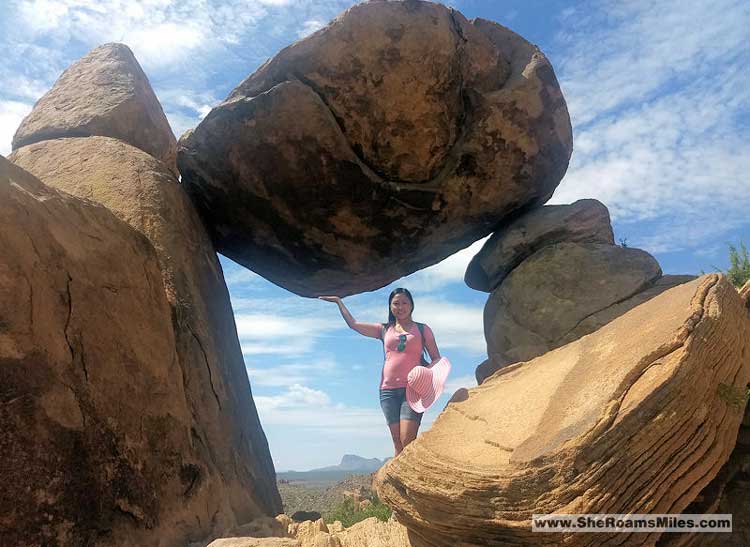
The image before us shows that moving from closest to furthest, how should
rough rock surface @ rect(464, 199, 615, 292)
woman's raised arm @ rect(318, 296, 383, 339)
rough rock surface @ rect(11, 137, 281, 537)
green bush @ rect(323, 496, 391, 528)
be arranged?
1. rough rock surface @ rect(11, 137, 281, 537)
2. woman's raised arm @ rect(318, 296, 383, 339)
3. rough rock surface @ rect(464, 199, 615, 292)
4. green bush @ rect(323, 496, 391, 528)

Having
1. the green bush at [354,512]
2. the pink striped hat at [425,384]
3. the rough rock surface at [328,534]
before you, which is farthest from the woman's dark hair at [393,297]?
the green bush at [354,512]

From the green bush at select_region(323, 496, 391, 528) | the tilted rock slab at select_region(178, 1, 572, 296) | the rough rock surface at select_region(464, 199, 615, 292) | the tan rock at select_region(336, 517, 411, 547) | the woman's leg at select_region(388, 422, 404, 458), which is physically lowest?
the green bush at select_region(323, 496, 391, 528)

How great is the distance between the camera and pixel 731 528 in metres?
3.30

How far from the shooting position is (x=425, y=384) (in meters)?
5.75

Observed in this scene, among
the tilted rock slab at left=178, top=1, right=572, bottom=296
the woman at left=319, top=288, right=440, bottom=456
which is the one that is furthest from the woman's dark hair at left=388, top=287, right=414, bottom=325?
the tilted rock slab at left=178, top=1, right=572, bottom=296

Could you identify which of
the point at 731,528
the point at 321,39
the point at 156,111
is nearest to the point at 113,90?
the point at 156,111

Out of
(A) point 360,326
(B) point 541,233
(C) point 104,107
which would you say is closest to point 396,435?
(A) point 360,326

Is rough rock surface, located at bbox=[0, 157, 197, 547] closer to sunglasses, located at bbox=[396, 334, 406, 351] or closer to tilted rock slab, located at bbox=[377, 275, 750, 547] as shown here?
tilted rock slab, located at bbox=[377, 275, 750, 547]

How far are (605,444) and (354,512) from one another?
8790 mm

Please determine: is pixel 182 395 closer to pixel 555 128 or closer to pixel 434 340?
pixel 434 340

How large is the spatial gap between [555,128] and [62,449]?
6179mm

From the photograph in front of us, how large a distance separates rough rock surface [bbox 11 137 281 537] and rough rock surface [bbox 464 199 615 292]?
350 cm

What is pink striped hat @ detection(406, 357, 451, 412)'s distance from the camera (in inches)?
224

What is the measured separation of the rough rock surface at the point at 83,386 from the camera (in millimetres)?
3049
